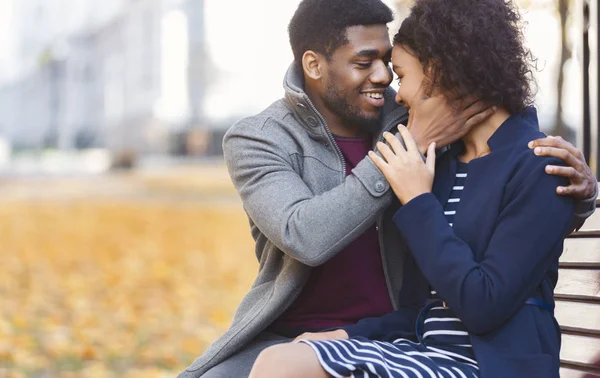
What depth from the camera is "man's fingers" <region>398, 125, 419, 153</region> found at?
2.35 meters

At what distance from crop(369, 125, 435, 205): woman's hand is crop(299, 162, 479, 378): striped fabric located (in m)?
0.12

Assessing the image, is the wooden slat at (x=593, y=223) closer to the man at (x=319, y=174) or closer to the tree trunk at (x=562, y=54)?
the man at (x=319, y=174)

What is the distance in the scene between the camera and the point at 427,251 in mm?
2109

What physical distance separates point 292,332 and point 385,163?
65 cm

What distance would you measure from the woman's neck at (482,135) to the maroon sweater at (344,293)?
0.42 metres

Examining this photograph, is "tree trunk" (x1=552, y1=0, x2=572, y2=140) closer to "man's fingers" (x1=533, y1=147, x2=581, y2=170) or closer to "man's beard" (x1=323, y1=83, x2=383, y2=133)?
"man's beard" (x1=323, y1=83, x2=383, y2=133)

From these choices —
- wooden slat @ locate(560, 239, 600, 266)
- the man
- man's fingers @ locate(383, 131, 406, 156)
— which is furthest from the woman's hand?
wooden slat @ locate(560, 239, 600, 266)

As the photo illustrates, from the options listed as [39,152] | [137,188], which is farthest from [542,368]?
[39,152]

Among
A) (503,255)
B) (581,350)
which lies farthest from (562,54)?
(503,255)

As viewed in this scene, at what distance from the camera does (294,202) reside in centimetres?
241

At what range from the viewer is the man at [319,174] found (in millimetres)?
2555

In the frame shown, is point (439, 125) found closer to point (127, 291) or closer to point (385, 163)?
point (385, 163)

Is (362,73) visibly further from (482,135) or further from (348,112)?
(482,135)

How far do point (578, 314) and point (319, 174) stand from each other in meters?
0.95
